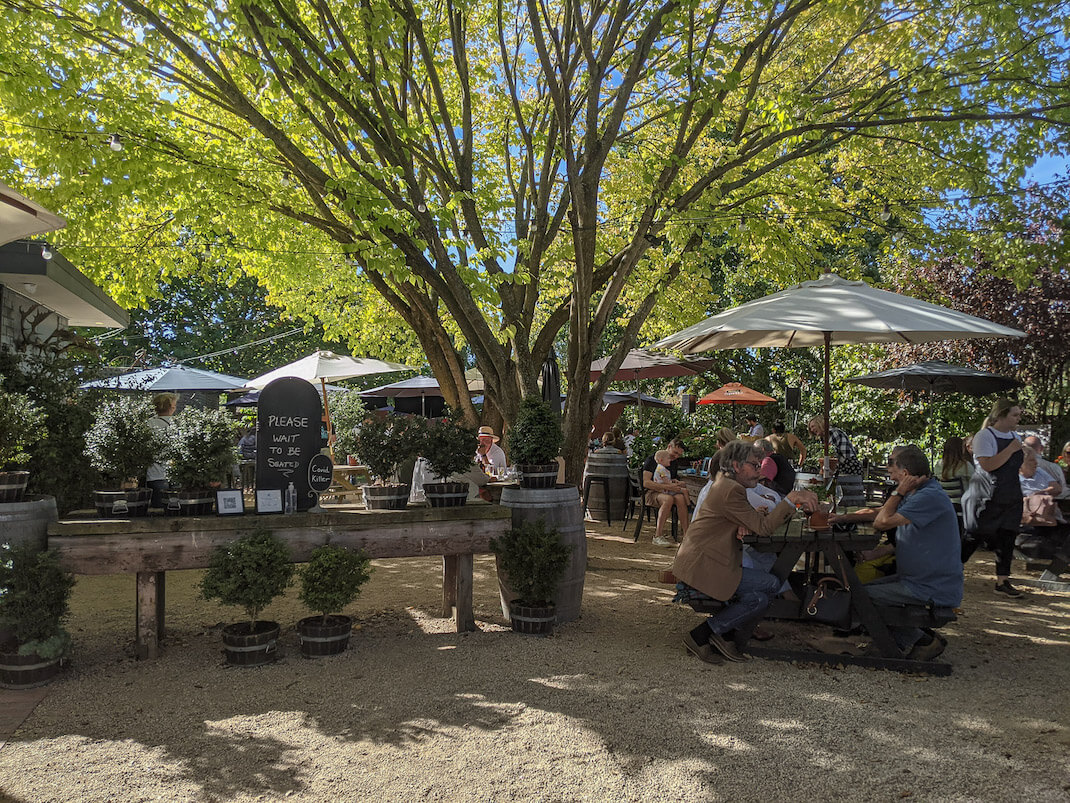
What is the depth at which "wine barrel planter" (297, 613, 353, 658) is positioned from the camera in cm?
488

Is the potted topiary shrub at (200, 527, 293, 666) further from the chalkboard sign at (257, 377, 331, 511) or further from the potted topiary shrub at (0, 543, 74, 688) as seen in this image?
the potted topiary shrub at (0, 543, 74, 688)

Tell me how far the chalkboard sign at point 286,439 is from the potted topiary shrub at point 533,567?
→ 1.37 meters

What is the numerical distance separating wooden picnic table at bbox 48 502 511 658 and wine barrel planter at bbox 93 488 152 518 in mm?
78

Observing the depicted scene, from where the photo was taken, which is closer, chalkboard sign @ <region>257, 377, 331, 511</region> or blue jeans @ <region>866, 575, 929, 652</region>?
blue jeans @ <region>866, 575, 929, 652</region>

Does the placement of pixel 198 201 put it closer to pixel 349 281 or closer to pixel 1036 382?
pixel 349 281

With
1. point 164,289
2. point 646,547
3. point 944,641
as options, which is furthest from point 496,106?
point 164,289

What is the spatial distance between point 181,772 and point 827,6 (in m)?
7.76

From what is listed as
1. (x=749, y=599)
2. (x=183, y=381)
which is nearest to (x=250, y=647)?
(x=749, y=599)

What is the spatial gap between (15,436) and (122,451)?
597 mm

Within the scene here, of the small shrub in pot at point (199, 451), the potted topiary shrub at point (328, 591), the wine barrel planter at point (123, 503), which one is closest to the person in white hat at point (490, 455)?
the potted topiary shrub at point (328, 591)

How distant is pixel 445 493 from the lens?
5.41 meters

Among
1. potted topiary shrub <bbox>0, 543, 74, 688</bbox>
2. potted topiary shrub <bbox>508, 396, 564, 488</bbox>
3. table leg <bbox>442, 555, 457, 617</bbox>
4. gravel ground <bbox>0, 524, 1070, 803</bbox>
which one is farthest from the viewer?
table leg <bbox>442, 555, 457, 617</bbox>

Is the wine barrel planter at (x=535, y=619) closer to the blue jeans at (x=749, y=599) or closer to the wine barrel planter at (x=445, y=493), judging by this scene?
the wine barrel planter at (x=445, y=493)

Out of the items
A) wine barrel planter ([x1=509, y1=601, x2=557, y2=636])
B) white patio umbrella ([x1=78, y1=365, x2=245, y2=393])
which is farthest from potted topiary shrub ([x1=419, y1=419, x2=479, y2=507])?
white patio umbrella ([x1=78, y1=365, x2=245, y2=393])
